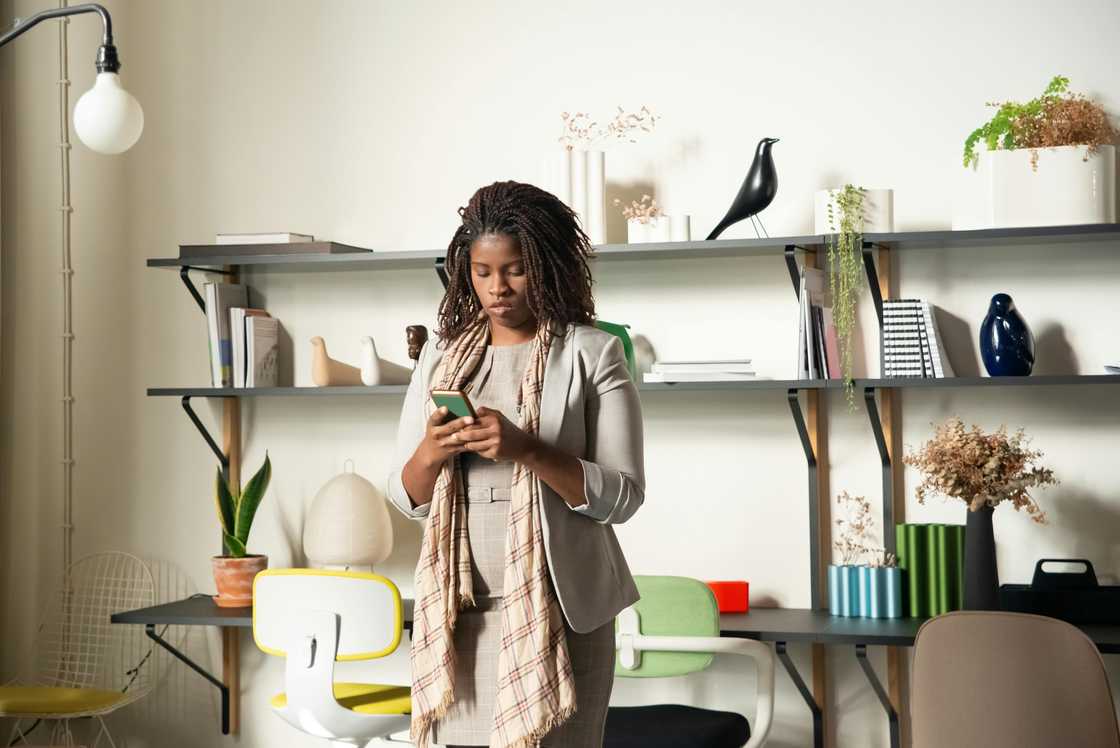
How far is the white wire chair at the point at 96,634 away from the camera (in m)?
3.79

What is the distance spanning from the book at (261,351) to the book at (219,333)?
0.19ft

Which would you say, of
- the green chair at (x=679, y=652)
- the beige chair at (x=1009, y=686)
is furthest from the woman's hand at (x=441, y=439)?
the green chair at (x=679, y=652)

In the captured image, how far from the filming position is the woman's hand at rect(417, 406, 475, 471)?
180 centimetres

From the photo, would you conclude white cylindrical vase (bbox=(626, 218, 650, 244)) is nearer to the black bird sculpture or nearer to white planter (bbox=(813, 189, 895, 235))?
the black bird sculpture

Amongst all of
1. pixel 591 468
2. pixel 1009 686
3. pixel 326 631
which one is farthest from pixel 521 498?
pixel 326 631

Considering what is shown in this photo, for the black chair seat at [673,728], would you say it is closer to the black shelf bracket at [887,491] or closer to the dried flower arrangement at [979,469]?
the black shelf bracket at [887,491]

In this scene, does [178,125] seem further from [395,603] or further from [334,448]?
[395,603]

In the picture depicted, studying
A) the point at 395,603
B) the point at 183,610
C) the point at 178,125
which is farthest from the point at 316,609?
the point at 178,125

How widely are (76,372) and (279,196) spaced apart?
0.83 m

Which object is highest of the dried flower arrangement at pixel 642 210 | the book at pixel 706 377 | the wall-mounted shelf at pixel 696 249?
the dried flower arrangement at pixel 642 210

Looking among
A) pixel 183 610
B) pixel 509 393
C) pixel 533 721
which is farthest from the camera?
pixel 183 610

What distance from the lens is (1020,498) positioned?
2934 mm

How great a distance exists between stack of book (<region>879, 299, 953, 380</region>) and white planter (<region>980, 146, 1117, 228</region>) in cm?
27

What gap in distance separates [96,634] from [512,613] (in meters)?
2.44
